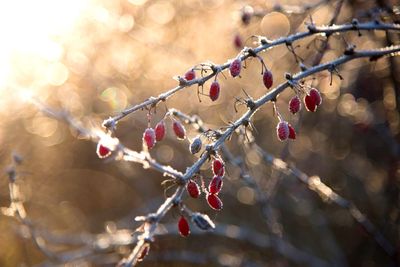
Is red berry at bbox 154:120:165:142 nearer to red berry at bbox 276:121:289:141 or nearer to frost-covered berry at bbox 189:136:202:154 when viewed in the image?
frost-covered berry at bbox 189:136:202:154

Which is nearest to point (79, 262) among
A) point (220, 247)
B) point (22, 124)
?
point (220, 247)

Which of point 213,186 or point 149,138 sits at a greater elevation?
point 149,138

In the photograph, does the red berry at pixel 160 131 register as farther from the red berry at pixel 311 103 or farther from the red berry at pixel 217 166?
the red berry at pixel 311 103

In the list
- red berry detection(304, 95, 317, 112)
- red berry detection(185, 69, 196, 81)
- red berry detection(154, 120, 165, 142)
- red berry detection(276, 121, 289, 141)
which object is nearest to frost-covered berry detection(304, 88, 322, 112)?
red berry detection(304, 95, 317, 112)

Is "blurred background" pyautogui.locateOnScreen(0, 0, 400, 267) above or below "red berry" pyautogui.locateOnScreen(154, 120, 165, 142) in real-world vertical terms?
above

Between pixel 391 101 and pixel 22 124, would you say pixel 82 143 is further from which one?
pixel 391 101

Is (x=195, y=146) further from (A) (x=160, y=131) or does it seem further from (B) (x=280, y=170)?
(B) (x=280, y=170)

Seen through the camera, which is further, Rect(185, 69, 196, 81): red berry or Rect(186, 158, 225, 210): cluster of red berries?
Rect(185, 69, 196, 81): red berry

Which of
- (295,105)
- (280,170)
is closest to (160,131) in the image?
(295,105)
